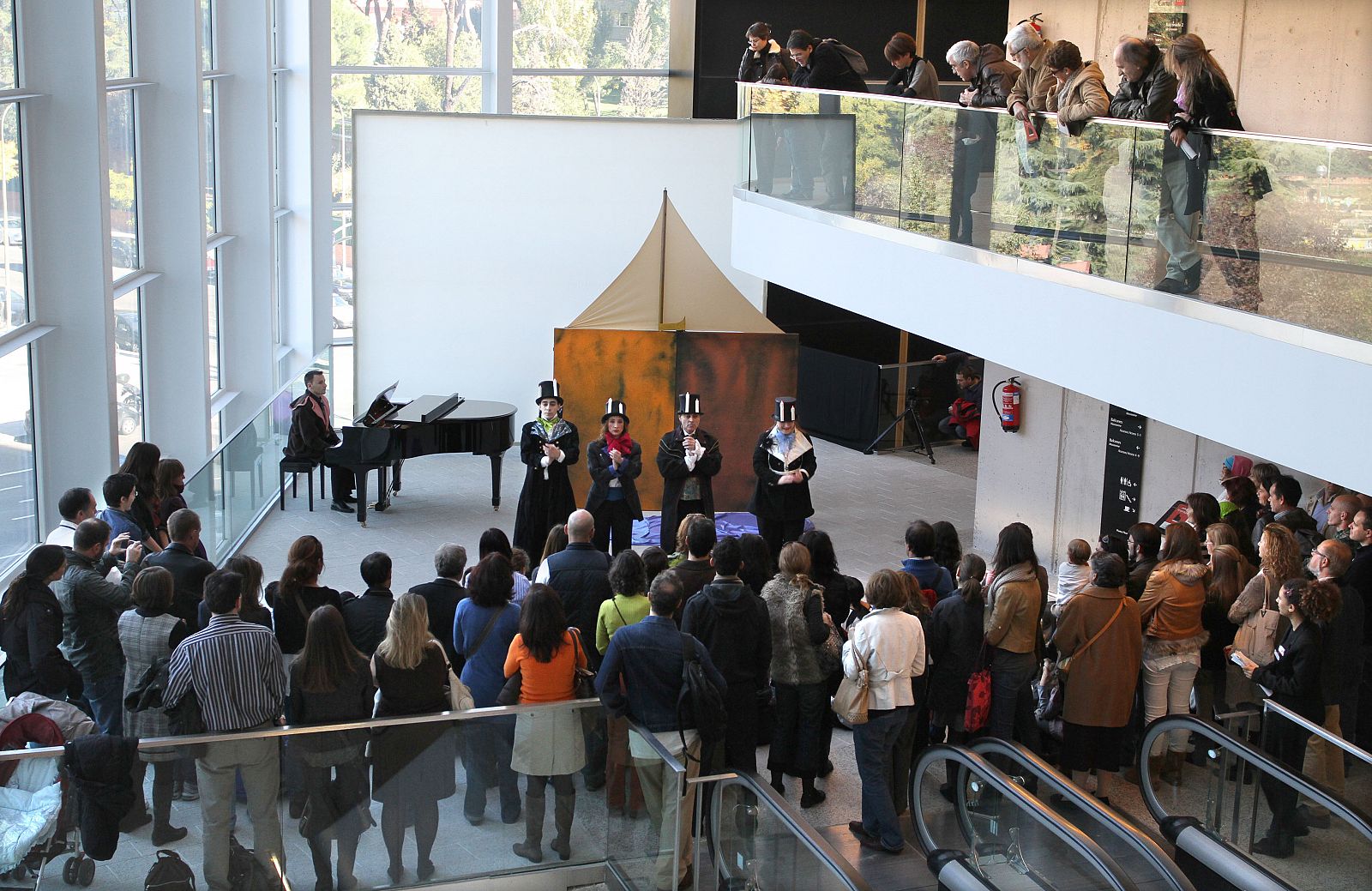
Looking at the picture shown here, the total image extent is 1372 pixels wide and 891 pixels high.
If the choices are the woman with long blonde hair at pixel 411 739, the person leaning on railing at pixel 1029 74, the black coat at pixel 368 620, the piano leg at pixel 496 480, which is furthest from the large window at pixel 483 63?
the woman with long blonde hair at pixel 411 739

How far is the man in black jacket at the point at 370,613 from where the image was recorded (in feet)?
22.7

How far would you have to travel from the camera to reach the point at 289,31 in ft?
61.1

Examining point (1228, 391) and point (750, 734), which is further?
point (1228, 391)

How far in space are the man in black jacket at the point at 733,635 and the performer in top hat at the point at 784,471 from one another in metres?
4.27

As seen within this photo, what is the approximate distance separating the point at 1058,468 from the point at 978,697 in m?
6.07

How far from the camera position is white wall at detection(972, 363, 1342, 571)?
11891mm

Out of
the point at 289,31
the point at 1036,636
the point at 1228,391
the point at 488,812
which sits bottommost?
the point at 488,812

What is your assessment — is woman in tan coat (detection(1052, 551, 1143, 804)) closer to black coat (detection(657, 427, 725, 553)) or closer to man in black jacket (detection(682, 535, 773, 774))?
man in black jacket (detection(682, 535, 773, 774))

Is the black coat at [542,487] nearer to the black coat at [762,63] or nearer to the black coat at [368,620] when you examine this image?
the black coat at [762,63]

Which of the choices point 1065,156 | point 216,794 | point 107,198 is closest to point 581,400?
point 107,198

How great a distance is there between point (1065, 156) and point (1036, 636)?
3.30 m

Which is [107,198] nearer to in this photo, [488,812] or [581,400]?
[581,400]

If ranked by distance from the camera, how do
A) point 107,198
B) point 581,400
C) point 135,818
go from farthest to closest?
point 581,400 < point 107,198 < point 135,818

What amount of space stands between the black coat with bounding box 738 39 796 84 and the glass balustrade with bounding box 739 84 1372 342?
21.7 inches
